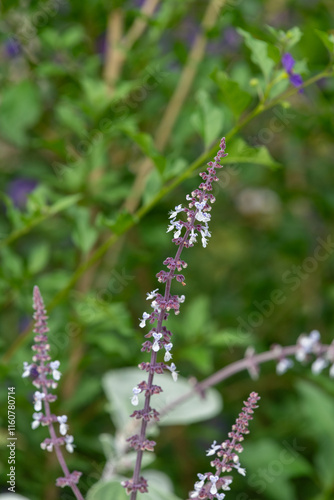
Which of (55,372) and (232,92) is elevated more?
(232,92)

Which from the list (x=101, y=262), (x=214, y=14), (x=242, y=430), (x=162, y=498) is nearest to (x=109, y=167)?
(x=101, y=262)

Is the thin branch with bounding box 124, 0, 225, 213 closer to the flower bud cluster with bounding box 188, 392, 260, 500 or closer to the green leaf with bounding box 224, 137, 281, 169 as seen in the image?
the green leaf with bounding box 224, 137, 281, 169

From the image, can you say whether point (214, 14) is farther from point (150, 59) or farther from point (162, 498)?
point (162, 498)

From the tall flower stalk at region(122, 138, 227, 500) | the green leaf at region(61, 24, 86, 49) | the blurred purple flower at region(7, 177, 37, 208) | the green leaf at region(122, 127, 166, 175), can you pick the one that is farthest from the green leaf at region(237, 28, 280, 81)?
the blurred purple flower at region(7, 177, 37, 208)

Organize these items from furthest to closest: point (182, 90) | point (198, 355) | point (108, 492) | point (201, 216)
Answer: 1. point (182, 90)
2. point (198, 355)
3. point (108, 492)
4. point (201, 216)

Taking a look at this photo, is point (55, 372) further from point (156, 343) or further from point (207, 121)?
point (207, 121)

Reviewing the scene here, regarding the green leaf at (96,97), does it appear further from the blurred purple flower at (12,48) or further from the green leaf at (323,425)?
the green leaf at (323,425)

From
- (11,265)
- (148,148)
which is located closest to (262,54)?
(148,148)
